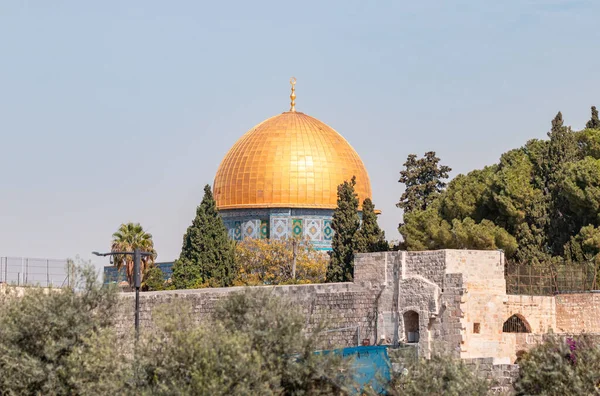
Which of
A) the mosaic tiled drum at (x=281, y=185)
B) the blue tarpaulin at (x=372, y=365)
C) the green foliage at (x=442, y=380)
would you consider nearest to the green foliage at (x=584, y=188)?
the blue tarpaulin at (x=372, y=365)

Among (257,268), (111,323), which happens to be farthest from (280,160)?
(111,323)

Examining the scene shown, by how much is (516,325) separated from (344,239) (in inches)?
395

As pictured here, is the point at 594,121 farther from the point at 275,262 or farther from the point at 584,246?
the point at 275,262

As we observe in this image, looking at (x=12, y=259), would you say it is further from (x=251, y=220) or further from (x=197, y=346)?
(x=251, y=220)

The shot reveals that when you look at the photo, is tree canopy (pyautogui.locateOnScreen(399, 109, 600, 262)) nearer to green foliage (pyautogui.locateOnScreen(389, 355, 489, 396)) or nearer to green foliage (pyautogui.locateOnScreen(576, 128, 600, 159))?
green foliage (pyautogui.locateOnScreen(576, 128, 600, 159))

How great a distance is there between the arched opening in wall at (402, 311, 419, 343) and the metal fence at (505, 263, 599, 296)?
3.29 meters

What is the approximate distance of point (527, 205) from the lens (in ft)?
121

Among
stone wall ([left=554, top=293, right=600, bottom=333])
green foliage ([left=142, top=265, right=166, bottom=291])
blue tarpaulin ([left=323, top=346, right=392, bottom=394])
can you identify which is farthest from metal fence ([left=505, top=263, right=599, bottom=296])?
green foliage ([left=142, top=265, right=166, bottom=291])

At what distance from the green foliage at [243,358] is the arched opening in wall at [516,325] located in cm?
939

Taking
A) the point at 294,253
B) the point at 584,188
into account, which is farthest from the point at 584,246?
the point at 294,253

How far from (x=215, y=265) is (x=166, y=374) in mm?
20892

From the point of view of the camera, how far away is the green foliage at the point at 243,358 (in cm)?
2045

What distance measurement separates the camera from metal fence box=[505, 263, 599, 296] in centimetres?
3219

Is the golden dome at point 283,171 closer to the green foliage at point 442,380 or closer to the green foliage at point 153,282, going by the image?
the green foliage at point 153,282
